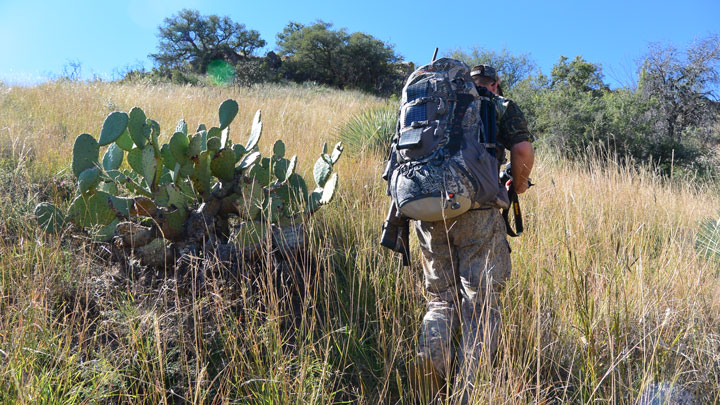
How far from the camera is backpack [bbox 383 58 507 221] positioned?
2230mm

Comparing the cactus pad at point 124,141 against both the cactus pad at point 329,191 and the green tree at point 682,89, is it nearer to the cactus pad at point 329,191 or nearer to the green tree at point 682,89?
the cactus pad at point 329,191

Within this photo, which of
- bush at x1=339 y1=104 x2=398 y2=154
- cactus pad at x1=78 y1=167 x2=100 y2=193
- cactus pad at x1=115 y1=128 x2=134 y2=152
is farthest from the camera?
bush at x1=339 y1=104 x2=398 y2=154

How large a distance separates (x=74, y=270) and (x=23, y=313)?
79 centimetres

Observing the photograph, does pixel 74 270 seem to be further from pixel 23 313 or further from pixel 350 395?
pixel 350 395

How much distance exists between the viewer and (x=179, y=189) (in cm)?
346

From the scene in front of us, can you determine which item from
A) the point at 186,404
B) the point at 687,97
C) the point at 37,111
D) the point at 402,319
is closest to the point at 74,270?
the point at 186,404

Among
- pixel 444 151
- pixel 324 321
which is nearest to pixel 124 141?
pixel 324 321

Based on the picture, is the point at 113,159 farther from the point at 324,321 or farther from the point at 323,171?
the point at 324,321

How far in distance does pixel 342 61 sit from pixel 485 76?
29.1 meters

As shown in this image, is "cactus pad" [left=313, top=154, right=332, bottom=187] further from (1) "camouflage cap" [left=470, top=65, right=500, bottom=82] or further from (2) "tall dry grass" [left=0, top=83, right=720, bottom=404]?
(1) "camouflage cap" [left=470, top=65, right=500, bottom=82]

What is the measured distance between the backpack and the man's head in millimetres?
254

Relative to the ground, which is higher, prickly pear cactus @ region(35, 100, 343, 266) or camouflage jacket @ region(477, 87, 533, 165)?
camouflage jacket @ region(477, 87, 533, 165)

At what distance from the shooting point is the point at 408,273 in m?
3.34

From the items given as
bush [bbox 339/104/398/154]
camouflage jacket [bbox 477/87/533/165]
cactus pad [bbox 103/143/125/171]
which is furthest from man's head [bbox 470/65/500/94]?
bush [bbox 339/104/398/154]
